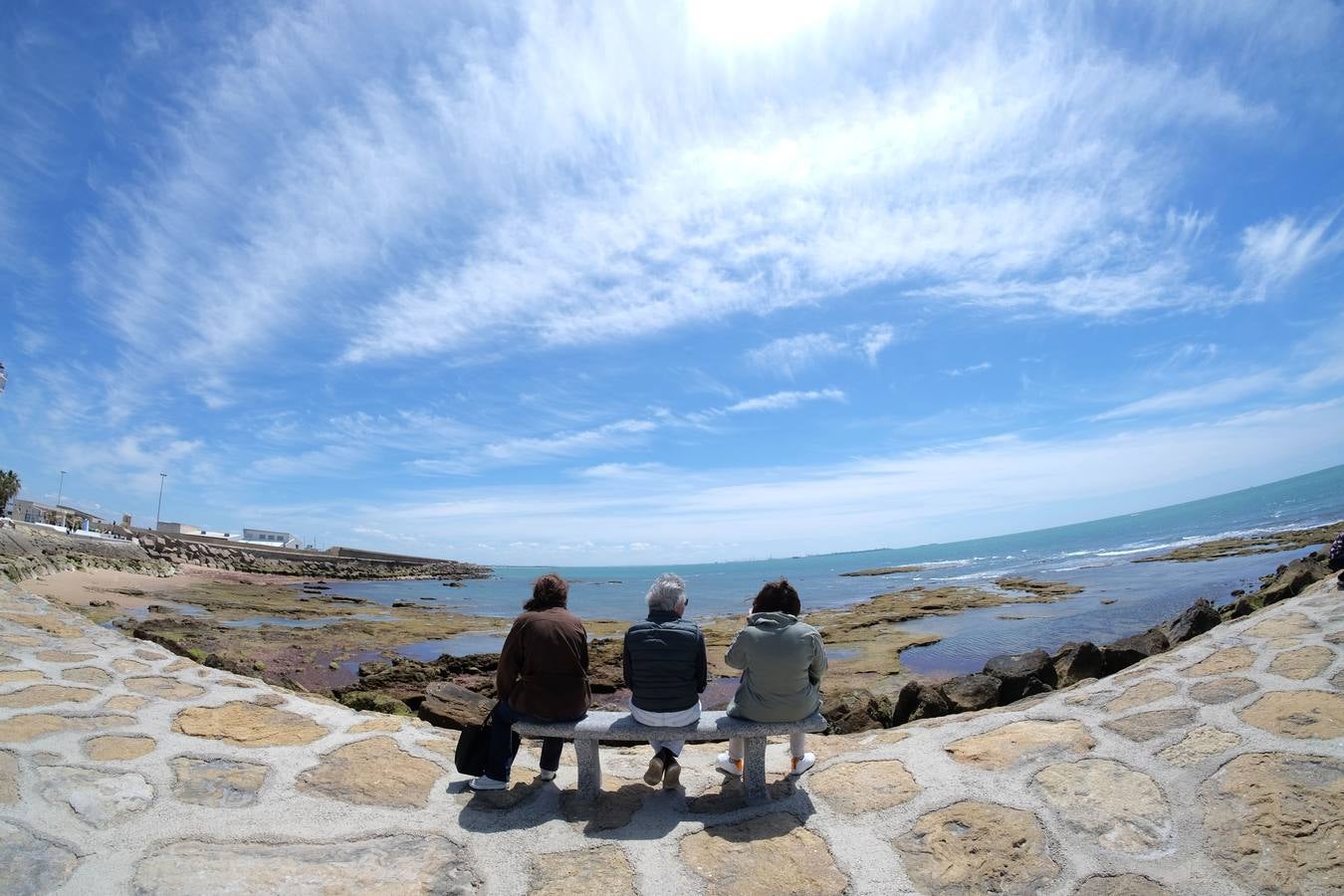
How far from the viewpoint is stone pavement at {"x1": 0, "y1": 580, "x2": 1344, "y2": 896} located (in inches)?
116

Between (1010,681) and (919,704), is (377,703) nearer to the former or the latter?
(919,704)

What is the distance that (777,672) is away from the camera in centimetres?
397

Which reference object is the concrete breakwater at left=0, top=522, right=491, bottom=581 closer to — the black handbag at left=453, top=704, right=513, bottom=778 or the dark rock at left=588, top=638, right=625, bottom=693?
the dark rock at left=588, top=638, right=625, bottom=693

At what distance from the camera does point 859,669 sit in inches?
625

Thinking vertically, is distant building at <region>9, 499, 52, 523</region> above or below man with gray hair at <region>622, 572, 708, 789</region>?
above

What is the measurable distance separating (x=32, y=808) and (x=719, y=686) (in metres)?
12.1

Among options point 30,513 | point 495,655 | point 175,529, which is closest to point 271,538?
point 175,529

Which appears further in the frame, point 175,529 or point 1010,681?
point 175,529

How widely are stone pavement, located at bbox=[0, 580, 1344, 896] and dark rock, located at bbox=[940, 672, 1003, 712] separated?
3666mm

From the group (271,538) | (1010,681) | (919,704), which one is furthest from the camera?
(271,538)

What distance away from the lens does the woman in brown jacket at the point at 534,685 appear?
394cm

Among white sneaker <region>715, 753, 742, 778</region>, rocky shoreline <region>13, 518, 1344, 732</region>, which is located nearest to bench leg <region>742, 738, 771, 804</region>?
white sneaker <region>715, 753, 742, 778</region>

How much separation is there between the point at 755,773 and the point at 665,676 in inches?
31.5

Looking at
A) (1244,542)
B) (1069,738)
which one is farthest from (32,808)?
(1244,542)
